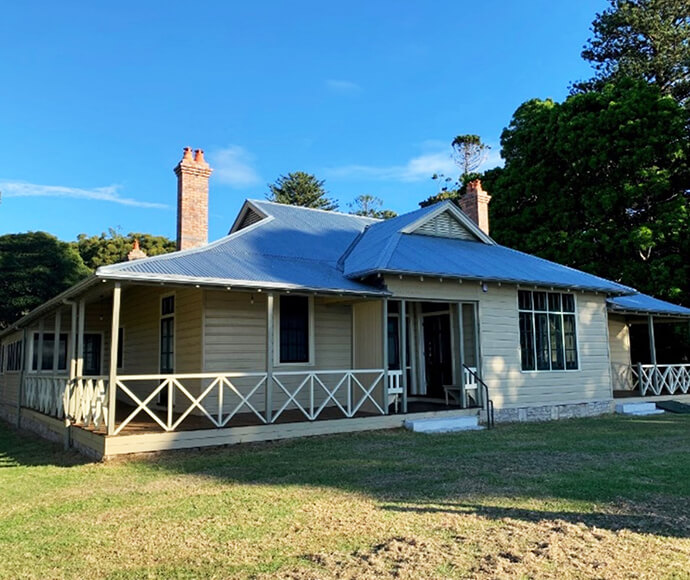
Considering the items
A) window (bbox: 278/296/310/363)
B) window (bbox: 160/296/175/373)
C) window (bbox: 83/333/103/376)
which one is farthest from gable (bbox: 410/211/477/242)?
window (bbox: 83/333/103/376)

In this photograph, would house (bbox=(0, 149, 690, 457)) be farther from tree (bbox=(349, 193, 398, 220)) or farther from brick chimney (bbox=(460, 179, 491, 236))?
tree (bbox=(349, 193, 398, 220))

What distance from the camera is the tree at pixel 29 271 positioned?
2775cm

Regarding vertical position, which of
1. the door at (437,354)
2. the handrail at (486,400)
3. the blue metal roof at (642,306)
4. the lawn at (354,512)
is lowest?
the lawn at (354,512)

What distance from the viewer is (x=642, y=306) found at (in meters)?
16.8

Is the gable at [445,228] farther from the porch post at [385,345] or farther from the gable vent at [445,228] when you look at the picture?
the porch post at [385,345]

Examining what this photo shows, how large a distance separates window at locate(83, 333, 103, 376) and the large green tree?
18035 millimetres

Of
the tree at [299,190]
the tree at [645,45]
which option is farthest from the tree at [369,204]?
the tree at [645,45]

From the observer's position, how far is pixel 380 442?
945cm

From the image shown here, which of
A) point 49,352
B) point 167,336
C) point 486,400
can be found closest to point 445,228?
point 486,400

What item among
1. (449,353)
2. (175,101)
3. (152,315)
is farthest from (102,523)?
(175,101)

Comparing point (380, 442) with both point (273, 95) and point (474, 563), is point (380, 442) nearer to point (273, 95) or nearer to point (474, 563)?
point (474, 563)

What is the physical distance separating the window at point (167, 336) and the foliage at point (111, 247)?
96.0 feet

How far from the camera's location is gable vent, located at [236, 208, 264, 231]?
49.1 ft

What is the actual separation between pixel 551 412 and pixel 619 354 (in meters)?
6.57
